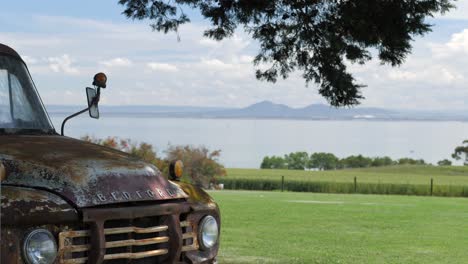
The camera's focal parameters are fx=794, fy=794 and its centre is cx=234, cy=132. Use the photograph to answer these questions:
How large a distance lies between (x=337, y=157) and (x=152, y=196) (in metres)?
96.1

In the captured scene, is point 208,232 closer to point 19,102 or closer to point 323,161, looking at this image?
point 19,102

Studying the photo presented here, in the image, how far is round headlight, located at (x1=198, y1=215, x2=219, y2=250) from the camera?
550cm

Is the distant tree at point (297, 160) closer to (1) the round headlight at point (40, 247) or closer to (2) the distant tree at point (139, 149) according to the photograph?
(2) the distant tree at point (139, 149)

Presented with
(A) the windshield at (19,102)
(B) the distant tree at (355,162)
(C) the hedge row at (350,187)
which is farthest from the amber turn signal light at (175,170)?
(B) the distant tree at (355,162)

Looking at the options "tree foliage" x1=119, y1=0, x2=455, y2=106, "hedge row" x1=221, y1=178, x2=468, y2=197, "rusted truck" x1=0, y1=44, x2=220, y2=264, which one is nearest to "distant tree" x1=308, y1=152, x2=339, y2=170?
"hedge row" x1=221, y1=178, x2=468, y2=197

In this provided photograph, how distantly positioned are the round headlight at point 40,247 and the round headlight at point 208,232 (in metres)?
1.24

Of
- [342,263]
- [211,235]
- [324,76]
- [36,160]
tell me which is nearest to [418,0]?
[324,76]

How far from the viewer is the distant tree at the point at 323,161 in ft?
321

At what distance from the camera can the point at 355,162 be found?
98.7 meters

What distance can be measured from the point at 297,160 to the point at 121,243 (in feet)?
300

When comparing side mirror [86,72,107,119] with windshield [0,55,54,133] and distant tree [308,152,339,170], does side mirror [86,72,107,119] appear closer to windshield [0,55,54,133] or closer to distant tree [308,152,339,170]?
windshield [0,55,54,133]

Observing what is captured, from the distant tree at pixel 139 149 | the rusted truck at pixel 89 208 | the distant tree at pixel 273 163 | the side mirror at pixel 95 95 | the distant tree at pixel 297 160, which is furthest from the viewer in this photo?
the distant tree at pixel 297 160

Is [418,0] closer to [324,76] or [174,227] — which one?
[324,76]

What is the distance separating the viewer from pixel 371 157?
100 meters
